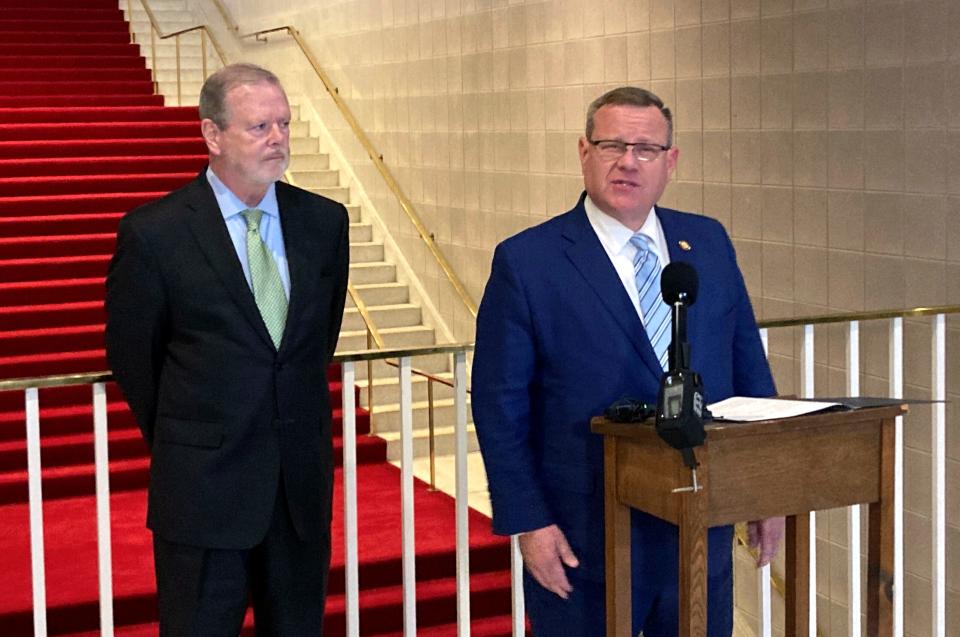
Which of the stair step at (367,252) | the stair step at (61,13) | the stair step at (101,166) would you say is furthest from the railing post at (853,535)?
the stair step at (61,13)

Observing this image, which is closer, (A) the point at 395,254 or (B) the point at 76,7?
(A) the point at 395,254

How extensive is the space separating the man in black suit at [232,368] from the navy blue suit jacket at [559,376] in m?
0.55

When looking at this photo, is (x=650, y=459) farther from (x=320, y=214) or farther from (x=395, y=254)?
(x=395, y=254)

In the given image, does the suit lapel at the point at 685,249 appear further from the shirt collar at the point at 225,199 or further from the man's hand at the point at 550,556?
the shirt collar at the point at 225,199

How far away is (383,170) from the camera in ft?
33.3

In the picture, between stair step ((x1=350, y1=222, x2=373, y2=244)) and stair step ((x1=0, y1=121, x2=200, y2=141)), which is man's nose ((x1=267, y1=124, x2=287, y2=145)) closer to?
stair step ((x1=350, y1=222, x2=373, y2=244))

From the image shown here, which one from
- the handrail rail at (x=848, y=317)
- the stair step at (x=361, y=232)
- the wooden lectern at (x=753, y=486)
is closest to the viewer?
the wooden lectern at (x=753, y=486)

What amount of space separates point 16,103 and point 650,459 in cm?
954

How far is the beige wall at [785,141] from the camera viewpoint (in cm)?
558

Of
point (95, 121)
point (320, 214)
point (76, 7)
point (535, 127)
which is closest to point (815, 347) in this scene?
point (535, 127)

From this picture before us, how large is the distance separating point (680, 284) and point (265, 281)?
104cm

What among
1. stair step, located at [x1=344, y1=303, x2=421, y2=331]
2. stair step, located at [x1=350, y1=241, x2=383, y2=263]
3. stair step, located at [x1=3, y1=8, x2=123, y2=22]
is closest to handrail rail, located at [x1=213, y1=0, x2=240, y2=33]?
stair step, located at [x1=3, y1=8, x2=123, y2=22]

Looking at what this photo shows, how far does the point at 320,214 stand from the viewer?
342 cm

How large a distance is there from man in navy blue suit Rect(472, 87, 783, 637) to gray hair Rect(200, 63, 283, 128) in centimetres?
68
